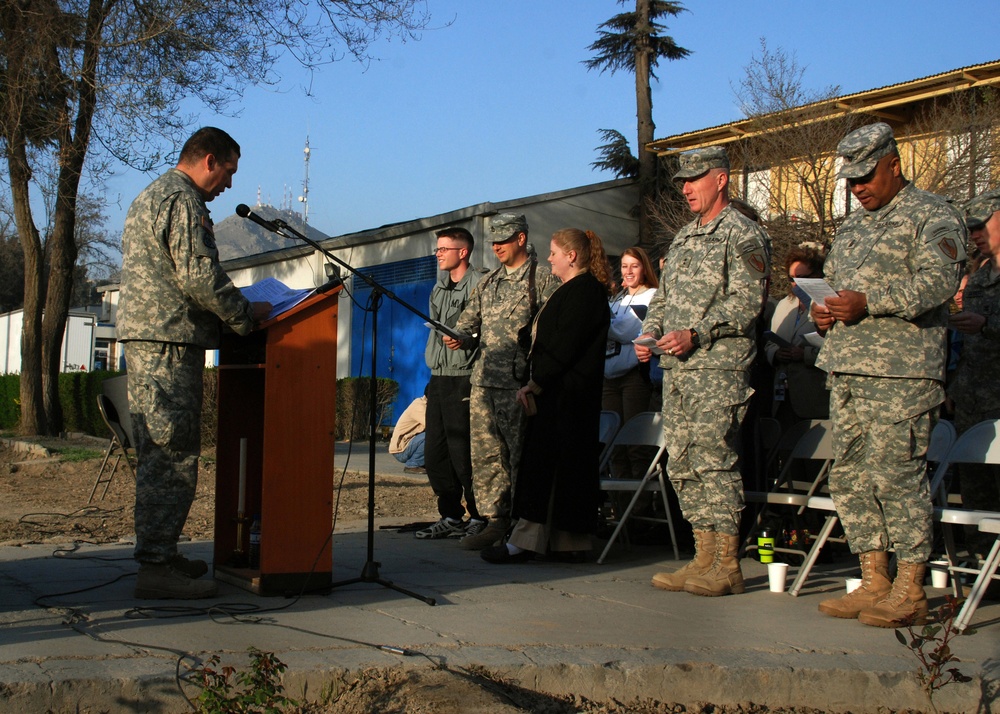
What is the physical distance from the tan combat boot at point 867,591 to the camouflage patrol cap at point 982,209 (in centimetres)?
211

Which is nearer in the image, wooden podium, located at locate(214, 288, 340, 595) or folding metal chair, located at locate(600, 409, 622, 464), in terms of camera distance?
wooden podium, located at locate(214, 288, 340, 595)

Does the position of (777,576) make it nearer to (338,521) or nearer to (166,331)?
(166,331)

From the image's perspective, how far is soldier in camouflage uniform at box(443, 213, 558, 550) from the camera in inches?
257

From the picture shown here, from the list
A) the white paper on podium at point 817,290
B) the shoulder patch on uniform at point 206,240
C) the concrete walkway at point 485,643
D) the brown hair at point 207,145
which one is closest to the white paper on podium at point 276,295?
the shoulder patch on uniform at point 206,240

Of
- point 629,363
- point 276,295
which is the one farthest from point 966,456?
point 276,295

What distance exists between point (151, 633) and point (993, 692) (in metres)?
3.15

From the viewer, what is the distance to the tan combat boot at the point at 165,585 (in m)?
4.62

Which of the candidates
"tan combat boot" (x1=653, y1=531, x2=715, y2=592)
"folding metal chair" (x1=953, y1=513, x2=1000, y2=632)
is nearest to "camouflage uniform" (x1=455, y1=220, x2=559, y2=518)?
"tan combat boot" (x1=653, y1=531, x2=715, y2=592)

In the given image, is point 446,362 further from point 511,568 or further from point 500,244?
point 511,568

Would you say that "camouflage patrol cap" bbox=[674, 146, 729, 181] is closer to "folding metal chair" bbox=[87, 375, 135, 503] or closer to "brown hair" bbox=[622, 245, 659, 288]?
"brown hair" bbox=[622, 245, 659, 288]

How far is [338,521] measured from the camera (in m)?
8.09

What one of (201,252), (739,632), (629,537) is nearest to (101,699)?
(201,252)

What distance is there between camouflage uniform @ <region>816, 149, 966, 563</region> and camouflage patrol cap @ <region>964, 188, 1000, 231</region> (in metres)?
1.17

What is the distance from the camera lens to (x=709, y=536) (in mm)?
5277
